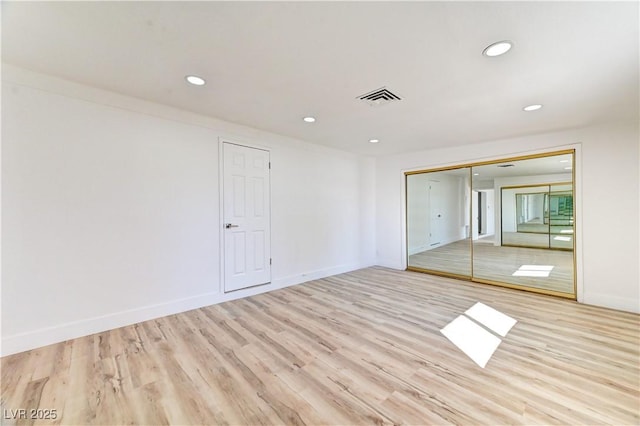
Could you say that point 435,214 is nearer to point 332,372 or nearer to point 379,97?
point 379,97

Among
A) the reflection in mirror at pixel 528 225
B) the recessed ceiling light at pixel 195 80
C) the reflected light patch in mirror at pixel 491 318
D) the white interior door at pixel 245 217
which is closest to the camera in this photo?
the recessed ceiling light at pixel 195 80

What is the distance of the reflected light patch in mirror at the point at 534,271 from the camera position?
451 cm

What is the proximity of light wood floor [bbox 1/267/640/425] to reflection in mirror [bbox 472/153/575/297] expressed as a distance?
1.38 metres

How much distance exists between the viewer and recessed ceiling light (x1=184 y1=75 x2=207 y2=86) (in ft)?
7.61

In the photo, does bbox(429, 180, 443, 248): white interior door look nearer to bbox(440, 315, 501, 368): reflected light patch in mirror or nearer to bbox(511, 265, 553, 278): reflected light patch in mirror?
bbox(511, 265, 553, 278): reflected light patch in mirror

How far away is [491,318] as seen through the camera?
2.94m

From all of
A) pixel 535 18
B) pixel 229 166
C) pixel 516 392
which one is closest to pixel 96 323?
pixel 229 166

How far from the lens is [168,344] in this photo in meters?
2.38

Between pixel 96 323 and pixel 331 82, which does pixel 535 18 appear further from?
pixel 96 323

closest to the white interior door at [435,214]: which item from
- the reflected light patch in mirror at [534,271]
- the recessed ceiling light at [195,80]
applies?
the reflected light patch in mirror at [534,271]

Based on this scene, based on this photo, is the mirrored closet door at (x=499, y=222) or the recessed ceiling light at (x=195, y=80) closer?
the recessed ceiling light at (x=195, y=80)

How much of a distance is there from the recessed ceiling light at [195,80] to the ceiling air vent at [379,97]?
152cm

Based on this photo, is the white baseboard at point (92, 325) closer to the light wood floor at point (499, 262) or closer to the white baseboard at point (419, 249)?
the white baseboard at point (419, 249)

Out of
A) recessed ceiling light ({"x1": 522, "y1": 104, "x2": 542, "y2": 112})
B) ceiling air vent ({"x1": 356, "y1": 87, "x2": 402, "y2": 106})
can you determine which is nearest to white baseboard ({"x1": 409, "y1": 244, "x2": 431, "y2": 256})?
recessed ceiling light ({"x1": 522, "y1": 104, "x2": 542, "y2": 112})
